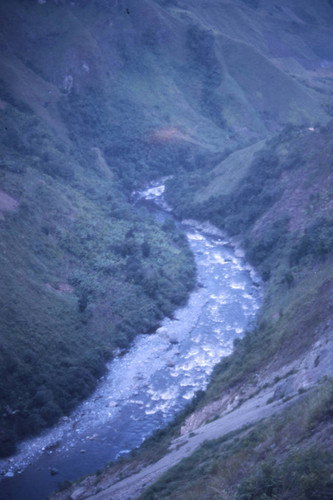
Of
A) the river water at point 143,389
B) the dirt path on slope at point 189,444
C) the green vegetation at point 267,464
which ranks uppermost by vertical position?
the green vegetation at point 267,464

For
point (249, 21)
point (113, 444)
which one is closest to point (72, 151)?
point (113, 444)

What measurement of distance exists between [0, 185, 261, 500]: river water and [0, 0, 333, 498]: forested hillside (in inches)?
43.3

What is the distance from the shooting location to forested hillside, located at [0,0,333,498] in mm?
26550

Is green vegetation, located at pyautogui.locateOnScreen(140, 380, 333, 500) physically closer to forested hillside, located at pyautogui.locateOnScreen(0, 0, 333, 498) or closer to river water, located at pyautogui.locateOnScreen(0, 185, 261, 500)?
forested hillside, located at pyautogui.locateOnScreen(0, 0, 333, 498)

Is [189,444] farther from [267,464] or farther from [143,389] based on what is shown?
[143,389]

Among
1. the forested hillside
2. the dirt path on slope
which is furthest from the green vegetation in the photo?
the dirt path on slope

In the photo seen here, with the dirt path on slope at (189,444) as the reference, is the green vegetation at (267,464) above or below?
above

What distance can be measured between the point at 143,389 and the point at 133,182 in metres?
40.2

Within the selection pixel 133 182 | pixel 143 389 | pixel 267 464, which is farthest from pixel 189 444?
pixel 133 182

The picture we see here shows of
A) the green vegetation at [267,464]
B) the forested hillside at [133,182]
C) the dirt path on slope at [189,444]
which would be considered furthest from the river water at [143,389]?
the green vegetation at [267,464]

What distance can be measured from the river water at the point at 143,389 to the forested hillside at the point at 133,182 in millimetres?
1101

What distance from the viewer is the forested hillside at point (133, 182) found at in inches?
1045

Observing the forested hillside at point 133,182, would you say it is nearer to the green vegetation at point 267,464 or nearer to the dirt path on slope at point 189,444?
the green vegetation at point 267,464

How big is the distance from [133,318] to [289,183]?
80.7 ft
